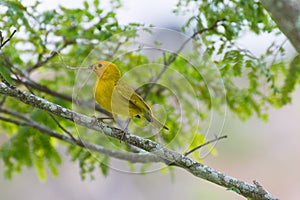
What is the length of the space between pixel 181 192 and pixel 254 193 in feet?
17.3

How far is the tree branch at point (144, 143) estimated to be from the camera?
6.29ft

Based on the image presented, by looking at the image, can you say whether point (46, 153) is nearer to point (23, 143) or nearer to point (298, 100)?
point (23, 143)

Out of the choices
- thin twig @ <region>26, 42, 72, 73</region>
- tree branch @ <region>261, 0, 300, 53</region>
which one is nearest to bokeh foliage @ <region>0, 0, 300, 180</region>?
thin twig @ <region>26, 42, 72, 73</region>

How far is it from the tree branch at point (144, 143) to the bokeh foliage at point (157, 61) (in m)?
0.36

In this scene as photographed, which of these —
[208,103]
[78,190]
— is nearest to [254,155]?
[78,190]

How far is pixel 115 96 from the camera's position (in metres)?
2.06

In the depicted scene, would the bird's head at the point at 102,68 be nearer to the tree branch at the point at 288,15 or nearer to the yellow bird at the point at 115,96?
the yellow bird at the point at 115,96

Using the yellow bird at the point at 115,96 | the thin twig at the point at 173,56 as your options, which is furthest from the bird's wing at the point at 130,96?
the thin twig at the point at 173,56

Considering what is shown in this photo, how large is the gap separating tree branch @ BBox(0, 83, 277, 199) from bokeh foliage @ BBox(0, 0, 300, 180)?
1.19 feet

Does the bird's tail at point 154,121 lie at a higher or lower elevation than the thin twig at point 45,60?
lower

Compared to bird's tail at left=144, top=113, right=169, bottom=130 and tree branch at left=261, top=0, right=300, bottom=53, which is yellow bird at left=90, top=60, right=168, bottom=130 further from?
tree branch at left=261, top=0, right=300, bottom=53

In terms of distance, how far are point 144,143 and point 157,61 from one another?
0.94 metres

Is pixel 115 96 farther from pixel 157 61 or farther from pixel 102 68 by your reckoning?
pixel 157 61

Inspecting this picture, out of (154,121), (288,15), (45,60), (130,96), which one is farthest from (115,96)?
(45,60)
